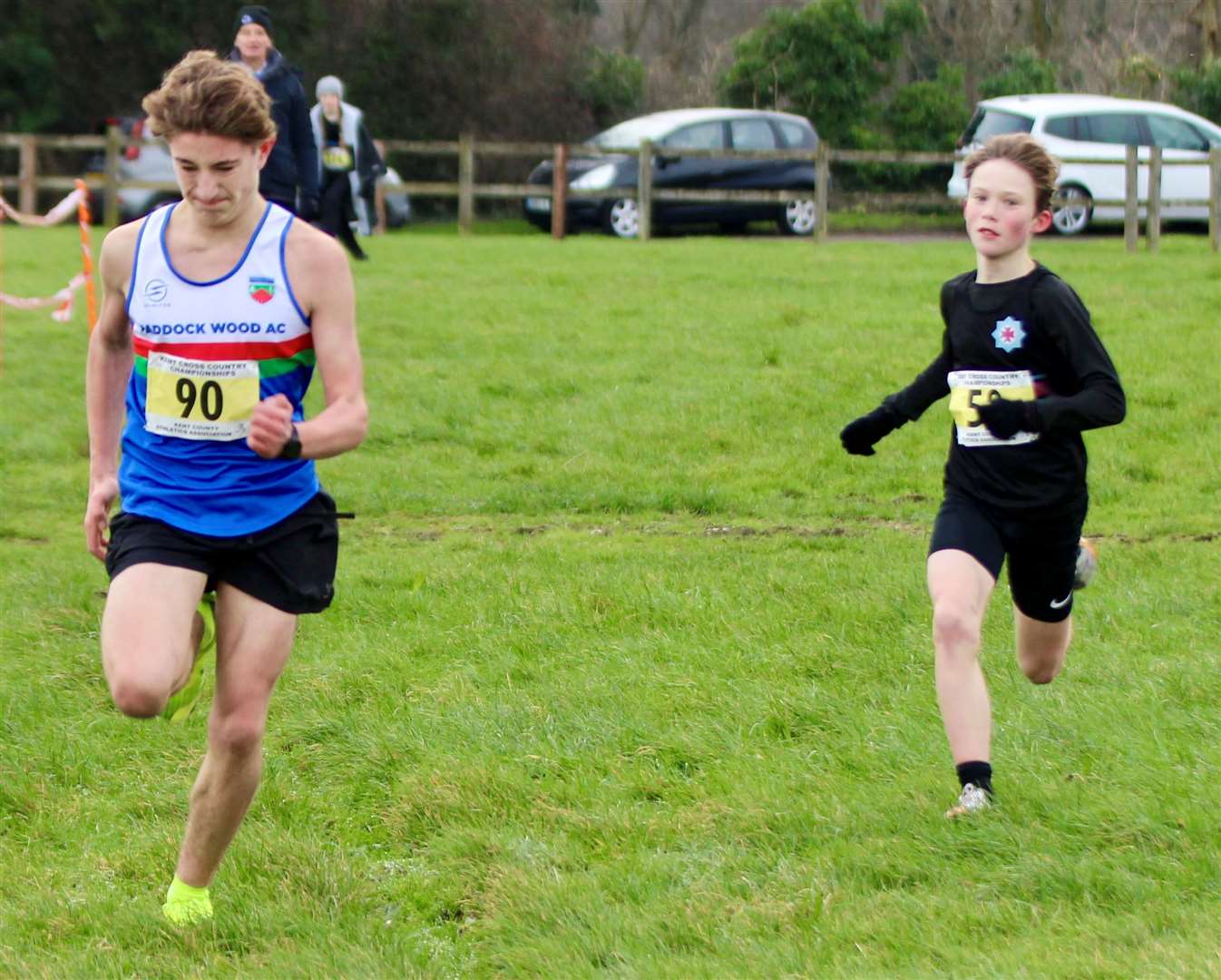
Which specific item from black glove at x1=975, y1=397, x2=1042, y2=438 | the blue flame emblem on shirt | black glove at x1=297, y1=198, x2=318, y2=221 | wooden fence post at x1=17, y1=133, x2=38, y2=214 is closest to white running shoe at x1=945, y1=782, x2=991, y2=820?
black glove at x1=975, y1=397, x2=1042, y2=438

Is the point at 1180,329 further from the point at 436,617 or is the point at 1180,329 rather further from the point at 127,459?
the point at 127,459

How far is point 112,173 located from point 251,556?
2129 cm

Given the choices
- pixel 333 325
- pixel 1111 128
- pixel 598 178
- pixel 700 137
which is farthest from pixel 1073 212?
pixel 333 325

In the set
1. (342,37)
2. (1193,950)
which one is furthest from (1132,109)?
(1193,950)

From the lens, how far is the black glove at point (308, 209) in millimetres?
12641

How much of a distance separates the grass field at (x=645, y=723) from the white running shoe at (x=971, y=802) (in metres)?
0.04

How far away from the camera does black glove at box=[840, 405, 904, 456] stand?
5535 mm

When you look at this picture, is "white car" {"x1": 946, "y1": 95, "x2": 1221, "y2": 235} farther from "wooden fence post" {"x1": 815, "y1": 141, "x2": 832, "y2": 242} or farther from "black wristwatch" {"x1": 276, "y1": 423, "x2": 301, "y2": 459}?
"black wristwatch" {"x1": 276, "y1": 423, "x2": 301, "y2": 459}

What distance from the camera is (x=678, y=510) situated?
1008 cm

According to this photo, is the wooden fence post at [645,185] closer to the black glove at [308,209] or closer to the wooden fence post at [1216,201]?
the wooden fence post at [1216,201]

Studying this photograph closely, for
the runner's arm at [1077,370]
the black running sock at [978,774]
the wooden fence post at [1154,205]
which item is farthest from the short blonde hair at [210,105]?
the wooden fence post at [1154,205]

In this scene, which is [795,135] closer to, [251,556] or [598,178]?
[598,178]

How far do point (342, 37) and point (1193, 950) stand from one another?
97.8 feet

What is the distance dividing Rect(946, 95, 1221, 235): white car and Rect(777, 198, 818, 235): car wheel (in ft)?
6.38
